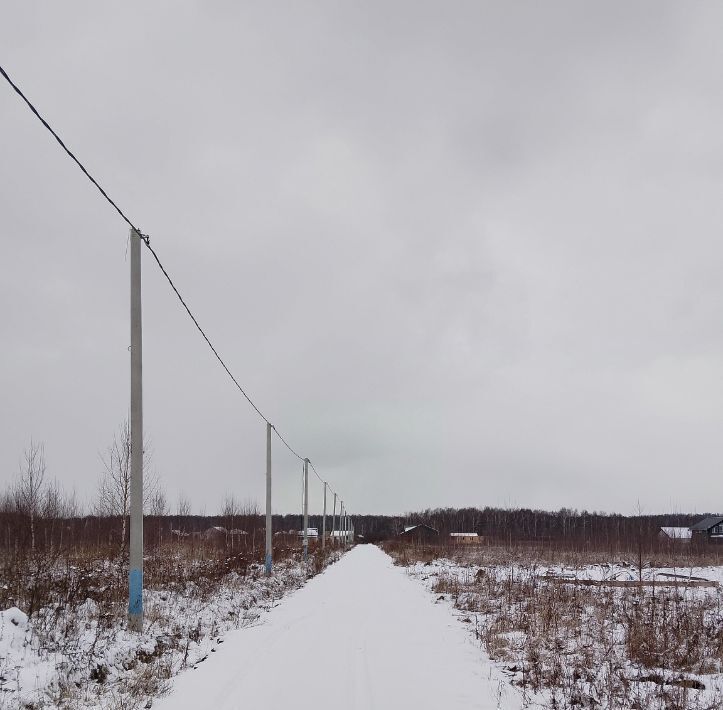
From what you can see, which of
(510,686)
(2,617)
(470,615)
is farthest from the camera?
(470,615)

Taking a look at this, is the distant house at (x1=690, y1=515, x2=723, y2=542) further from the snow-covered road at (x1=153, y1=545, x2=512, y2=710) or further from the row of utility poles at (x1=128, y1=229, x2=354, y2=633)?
the row of utility poles at (x1=128, y1=229, x2=354, y2=633)

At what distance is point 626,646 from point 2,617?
330 inches

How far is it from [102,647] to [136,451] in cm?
323

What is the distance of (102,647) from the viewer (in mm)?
7703

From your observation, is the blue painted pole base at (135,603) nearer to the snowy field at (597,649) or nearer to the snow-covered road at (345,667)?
the snow-covered road at (345,667)

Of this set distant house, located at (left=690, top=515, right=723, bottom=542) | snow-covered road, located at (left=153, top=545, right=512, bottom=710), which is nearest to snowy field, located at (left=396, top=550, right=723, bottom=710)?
snow-covered road, located at (left=153, top=545, right=512, bottom=710)

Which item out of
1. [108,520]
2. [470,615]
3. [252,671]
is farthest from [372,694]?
[108,520]

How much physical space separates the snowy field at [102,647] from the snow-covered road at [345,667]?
0.40m

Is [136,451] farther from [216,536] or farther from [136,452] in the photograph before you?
[216,536]

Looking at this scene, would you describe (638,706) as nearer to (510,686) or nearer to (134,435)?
(510,686)

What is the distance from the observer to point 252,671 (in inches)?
288

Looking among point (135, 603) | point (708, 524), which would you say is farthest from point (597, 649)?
point (708, 524)

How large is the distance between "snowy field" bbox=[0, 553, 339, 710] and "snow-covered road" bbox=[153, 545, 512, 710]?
40 cm

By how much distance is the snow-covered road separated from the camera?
6168mm
